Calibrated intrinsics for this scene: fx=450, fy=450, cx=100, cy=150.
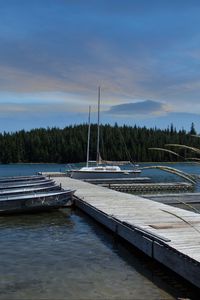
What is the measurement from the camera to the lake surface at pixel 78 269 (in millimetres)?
9289

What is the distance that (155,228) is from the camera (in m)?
12.8

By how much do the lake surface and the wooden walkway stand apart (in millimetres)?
399

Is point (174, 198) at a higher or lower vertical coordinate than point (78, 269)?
higher

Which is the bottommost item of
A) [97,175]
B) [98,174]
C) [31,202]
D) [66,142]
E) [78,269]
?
[78,269]

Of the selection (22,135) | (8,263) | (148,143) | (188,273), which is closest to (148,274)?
(188,273)

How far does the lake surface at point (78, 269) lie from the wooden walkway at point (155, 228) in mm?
399

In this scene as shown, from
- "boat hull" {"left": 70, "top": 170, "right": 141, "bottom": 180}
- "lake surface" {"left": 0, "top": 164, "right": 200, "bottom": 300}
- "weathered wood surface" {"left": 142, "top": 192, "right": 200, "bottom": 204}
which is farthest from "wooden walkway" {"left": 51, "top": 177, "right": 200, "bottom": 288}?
"boat hull" {"left": 70, "top": 170, "right": 141, "bottom": 180}

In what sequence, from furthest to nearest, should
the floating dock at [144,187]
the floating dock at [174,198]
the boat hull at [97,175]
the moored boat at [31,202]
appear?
the boat hull at [97,175] → the floating dock at [144,187] → the floating dock at [174,198] → the moored boat at [31,202]

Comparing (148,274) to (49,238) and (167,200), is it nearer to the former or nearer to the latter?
(49,238)

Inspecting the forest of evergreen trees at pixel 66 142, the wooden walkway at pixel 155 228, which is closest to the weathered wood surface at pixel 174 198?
the wooden walkway at pixel 155 228

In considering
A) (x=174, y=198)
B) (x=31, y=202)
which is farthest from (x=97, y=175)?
(x=31, y=202)

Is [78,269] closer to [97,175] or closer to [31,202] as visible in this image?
[31,202]

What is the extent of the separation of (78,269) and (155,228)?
2.82 m

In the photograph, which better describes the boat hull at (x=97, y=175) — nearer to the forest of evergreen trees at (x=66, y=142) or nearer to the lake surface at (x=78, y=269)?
the lake surface at (x=78, y=269)
